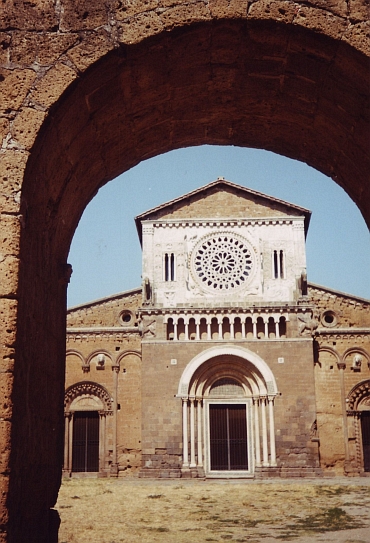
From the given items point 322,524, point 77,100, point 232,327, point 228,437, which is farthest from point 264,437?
point 77,100

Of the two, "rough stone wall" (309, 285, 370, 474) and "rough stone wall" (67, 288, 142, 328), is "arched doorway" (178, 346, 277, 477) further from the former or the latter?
"rough stone wall" (67, 288, 142, 328)

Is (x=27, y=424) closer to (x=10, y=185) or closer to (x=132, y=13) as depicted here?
(x=10, y=185)

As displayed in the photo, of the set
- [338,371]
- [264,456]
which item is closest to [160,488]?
[264,456]

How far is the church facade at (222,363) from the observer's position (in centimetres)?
2520

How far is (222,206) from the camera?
2869 cm

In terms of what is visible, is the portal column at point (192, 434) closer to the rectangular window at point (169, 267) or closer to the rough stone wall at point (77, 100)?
the rectangular window at point (169, 267)

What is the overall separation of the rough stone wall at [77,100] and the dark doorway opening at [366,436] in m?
22.7

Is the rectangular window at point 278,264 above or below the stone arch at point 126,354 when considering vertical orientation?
above

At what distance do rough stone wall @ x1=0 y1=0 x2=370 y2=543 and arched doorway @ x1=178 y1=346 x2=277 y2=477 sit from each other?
67.7ft

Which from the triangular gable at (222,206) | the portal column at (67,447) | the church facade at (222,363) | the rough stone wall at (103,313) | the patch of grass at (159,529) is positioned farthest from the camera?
→ the rough stone wall at (103,313)

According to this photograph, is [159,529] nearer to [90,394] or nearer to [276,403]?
[276,403]

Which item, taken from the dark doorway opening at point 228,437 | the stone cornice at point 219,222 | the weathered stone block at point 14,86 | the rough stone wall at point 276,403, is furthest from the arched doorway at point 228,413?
the weathered stone block at point 14,86

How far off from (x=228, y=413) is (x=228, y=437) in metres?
1.01

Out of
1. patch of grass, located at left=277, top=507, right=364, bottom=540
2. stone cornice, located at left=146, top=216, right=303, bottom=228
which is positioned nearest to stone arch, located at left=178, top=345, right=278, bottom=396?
stone cornice, located at left=146, top=216, right=303, bottom=228
